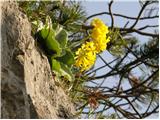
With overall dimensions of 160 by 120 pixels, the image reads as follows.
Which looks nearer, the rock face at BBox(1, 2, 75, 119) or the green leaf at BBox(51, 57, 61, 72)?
the rock face at BBox(1, 2, 75, 119)

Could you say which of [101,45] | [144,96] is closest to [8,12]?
[101,45]

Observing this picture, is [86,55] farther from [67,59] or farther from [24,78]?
[24,78]

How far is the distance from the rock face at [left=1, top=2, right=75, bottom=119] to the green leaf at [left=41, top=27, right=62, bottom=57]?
0.05 m

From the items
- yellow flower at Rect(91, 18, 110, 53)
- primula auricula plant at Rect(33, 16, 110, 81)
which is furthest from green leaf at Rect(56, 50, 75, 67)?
yellow flower at Rect(91, 18, 110, 53)

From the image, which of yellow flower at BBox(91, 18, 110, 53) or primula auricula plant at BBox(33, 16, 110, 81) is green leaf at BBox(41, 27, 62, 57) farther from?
yellow flower at BBox(91, 18, 110, 53)

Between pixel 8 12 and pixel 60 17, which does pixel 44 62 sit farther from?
pixel 60 17

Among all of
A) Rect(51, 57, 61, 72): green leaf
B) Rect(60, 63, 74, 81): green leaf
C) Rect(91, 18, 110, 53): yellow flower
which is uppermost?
Rect(91, 18, 110, 53): yellow flower

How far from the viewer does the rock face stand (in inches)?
51.8

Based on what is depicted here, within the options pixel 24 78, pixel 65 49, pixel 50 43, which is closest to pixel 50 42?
pixel 50 43

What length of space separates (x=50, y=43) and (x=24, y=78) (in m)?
0.41

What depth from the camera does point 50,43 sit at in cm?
179

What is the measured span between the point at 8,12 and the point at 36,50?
0.66ft

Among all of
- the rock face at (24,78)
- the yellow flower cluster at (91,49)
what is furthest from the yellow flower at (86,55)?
the rock face at (24,78)

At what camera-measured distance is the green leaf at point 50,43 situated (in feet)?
5.88
